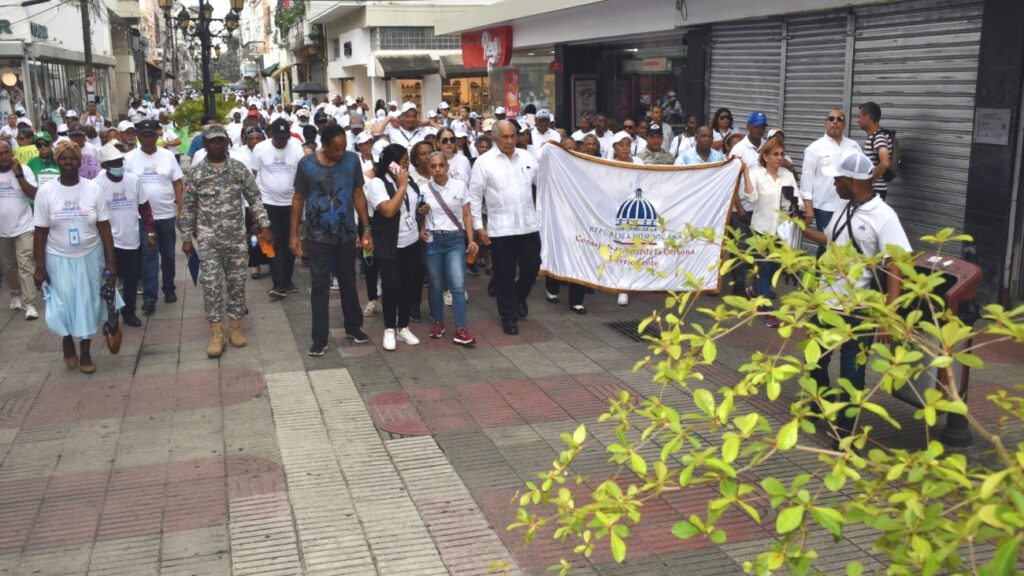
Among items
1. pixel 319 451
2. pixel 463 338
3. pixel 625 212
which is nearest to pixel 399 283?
pixel 463 338

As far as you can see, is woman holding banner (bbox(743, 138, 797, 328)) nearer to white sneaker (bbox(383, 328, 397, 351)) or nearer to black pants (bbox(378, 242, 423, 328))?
black pants (bbox(378, 242, 423, 328))

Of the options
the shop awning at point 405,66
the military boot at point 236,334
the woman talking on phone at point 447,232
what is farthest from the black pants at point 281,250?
the shop awning at point 405,66

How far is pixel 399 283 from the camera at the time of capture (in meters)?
8.26

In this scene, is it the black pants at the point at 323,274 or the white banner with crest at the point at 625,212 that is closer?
the black pants at the point at 323,274

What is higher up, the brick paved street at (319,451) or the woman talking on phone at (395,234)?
the woman talking on phone at (395,234)

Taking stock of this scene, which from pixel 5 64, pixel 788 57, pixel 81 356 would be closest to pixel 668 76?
pixel 788 57

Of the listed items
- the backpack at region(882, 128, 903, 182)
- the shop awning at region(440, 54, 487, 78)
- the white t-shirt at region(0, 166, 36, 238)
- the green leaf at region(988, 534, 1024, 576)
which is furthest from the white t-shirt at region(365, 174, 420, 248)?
the shop awning at region(440, 54, 487, 78)

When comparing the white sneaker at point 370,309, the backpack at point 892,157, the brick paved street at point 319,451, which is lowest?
the brick paved street at point 319,451

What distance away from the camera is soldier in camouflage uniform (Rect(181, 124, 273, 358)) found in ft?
26.3

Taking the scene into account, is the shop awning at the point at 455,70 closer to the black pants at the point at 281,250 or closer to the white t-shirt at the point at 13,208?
the black pants at the point at 281,250

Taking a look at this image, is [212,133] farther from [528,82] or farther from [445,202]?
[528,82]

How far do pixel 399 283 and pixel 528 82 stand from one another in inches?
654

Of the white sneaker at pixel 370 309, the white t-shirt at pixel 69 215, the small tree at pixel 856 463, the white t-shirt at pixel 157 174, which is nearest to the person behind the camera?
the small tree at pixel 856 463

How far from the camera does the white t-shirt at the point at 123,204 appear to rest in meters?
9.03
